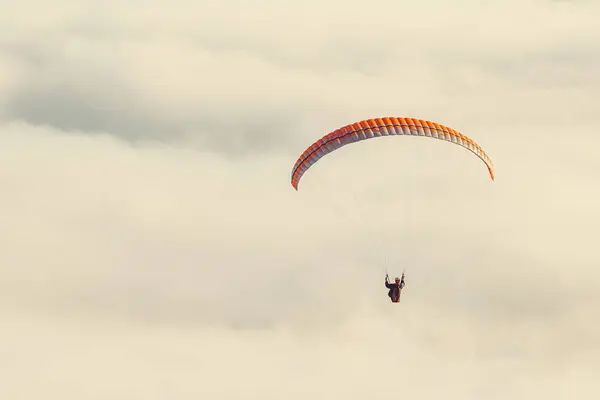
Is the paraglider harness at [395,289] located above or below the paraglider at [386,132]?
below

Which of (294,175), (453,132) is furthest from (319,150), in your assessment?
(453,132)

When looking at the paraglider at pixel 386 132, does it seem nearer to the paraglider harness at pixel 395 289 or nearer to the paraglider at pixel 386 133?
the paraglider at pixel 386 133

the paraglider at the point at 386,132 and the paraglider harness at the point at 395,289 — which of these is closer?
the paraglider at the point at 386,132

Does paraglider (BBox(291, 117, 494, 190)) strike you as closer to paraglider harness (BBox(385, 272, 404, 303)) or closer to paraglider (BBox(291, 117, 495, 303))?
paraglider (BBox(291, 117, 495, 303))

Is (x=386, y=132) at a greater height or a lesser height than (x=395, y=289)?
greater

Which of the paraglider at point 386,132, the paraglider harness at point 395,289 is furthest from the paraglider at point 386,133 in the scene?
the paraglider harness at point 395,289

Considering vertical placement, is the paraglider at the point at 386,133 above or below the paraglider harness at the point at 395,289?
above

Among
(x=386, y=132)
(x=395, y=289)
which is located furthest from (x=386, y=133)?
(x=395, y=289)

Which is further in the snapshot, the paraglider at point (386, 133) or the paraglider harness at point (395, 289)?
the paraglider harness at point (395, 289)

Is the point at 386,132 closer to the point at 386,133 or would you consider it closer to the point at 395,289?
the point at 386,133

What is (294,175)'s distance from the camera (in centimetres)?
8088

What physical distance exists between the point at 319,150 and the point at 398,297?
1195cm

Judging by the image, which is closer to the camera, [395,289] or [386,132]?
[386,132]

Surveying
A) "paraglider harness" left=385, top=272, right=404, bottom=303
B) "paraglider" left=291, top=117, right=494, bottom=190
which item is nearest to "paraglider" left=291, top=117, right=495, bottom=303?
"paraglider" left=291, top=117, right=494, bottom=190
